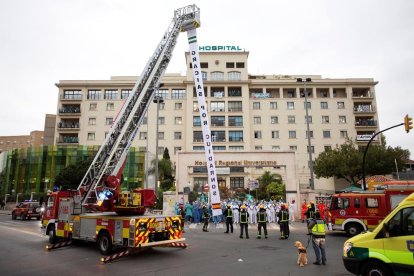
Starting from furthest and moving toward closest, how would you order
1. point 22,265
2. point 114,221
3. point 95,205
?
point 95,205
point 114,221
point 22,265

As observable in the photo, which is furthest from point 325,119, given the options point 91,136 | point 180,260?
point 180,260

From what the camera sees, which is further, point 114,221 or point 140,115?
point 140,115

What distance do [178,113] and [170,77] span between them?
29.1 feet

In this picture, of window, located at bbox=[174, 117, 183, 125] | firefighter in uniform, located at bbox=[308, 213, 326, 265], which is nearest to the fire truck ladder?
firefighter in uniform, located at bbox=[308, 213, 326, 265]

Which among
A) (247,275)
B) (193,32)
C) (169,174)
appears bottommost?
(247,275)

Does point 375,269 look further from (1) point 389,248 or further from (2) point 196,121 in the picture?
(2) point 196,121

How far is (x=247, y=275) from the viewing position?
884 cm

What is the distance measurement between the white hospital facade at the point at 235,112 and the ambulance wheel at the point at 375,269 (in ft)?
171

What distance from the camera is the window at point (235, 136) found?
59906mm

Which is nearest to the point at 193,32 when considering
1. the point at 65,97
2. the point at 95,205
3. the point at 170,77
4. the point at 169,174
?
the point at 95,205

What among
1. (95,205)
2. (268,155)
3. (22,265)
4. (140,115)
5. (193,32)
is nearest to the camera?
(22,265)

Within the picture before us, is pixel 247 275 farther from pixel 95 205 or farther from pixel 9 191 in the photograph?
pixel 9 191

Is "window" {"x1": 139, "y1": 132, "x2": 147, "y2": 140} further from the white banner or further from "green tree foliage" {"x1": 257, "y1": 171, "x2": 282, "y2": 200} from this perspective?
the white banner

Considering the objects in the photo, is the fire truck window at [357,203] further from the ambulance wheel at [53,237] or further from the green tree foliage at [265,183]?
the green tree foliage at [265,183]
